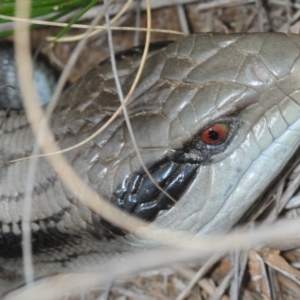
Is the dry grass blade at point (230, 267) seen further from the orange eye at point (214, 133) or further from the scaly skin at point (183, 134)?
the orange eye at point (214, 133)

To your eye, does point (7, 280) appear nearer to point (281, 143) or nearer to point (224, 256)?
point (224, 256)

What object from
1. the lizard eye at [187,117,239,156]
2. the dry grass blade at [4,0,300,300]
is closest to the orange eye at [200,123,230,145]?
the lizard eye at [187,117,239,156]

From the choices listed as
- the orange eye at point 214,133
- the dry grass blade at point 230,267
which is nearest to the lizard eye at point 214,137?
the orange eye at point 214,133

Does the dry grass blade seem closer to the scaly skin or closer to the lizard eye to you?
the scaly skin

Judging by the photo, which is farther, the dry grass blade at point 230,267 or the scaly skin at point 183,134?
the dry grass blade at point 230,267

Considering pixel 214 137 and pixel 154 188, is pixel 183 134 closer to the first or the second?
pixel 214 137
